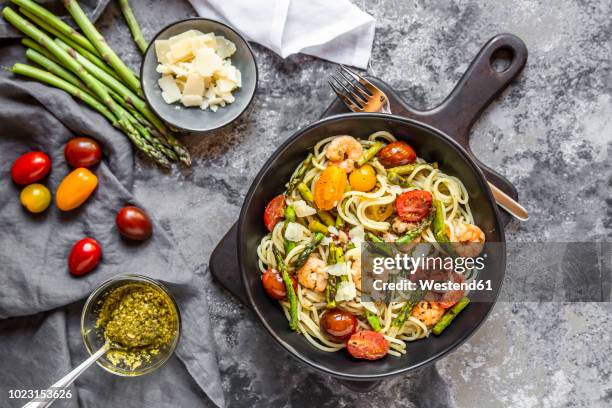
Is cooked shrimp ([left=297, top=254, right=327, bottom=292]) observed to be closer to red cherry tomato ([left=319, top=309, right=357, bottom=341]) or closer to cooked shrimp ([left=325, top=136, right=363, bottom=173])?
red cherry tomato ([left=319, top=309, right=357, bottom=341])

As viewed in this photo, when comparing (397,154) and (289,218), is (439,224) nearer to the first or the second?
(397,154)

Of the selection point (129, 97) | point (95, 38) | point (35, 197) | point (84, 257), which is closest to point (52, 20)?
point (95, 38)

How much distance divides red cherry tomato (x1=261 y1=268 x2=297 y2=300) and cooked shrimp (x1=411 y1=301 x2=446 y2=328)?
78 cm

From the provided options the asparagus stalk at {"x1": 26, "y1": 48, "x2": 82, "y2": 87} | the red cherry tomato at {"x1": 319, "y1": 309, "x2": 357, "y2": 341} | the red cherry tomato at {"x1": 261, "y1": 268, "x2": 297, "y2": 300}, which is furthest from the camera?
the asparagus stalk at {"x1": 26, "y1": 48, "x2": 82, "y2": 87}

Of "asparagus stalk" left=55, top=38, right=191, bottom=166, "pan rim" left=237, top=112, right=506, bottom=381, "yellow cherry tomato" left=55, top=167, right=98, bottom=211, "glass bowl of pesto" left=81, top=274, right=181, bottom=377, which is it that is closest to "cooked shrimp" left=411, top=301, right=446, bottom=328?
"pan rim" left=237, top=112, right=506, bottom=381

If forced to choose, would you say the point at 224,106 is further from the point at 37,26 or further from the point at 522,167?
the point at 522,167

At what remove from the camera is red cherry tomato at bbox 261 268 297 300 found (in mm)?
3920

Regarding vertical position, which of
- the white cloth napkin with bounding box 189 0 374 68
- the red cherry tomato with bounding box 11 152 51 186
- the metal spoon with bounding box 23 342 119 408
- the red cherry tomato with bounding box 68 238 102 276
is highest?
the white cloth napkin with bounding box 189 0 374 68

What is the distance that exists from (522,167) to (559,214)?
397 mm

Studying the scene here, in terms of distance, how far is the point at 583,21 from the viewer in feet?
14.2

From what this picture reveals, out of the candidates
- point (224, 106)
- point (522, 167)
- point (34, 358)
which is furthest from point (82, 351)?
point (522, 167)

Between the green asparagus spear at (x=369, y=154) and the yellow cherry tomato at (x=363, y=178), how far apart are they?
32 millimetres

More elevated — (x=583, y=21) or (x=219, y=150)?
(x=583, y=21)

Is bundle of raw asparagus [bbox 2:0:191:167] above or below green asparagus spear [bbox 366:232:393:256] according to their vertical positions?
above
